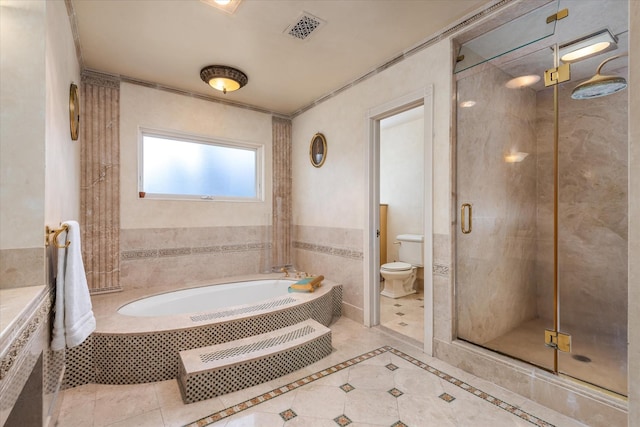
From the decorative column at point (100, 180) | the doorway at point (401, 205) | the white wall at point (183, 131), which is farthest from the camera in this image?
the white wall at point (183, 131)

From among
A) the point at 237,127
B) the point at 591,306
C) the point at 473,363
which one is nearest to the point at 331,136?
the point at 237,127

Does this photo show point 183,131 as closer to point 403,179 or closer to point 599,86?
point 403,179

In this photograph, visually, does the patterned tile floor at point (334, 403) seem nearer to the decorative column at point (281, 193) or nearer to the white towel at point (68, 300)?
the white towel at point (68, 300)

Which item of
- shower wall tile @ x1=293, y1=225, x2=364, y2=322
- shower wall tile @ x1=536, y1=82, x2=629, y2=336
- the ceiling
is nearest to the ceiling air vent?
the ceiling

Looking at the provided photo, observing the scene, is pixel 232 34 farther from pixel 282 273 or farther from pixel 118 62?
pixel 282 273

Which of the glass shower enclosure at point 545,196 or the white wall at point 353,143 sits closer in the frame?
the glass shower enclosure at point 545,196

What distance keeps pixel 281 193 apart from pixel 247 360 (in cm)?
246

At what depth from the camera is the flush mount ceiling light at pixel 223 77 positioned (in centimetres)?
280

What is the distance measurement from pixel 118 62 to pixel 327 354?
3.23m

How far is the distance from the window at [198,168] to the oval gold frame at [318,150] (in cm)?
73

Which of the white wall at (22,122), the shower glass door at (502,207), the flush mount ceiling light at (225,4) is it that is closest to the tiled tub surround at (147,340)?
the white wall at (22,122)

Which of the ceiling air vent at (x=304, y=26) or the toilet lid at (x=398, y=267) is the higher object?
the ceiling air vent at (x=304, y=26)

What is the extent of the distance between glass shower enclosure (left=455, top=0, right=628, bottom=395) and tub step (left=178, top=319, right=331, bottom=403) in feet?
3.88

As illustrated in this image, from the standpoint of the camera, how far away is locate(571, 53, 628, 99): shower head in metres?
1.75
